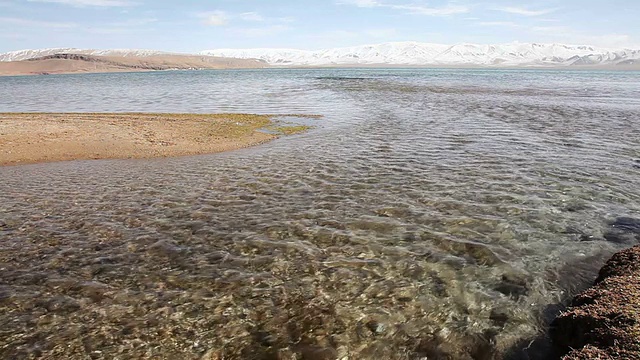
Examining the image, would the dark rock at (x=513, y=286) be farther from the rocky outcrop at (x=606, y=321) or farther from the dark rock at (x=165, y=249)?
the dark rock at (x=165, y=249)

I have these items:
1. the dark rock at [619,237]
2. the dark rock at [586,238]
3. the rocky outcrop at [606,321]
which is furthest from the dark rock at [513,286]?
the dark rock at [619,237]

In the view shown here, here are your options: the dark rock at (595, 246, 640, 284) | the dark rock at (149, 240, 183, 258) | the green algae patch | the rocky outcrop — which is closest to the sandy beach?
the green algae patch

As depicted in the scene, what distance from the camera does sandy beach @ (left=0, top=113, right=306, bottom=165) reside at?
18.1 m

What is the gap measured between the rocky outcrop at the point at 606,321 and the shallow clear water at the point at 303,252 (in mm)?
540

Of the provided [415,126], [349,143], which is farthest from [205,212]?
[415,126]

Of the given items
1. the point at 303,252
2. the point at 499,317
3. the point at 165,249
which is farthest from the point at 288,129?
the point at 499,317

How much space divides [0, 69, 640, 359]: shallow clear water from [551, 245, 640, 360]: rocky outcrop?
540 millimetres

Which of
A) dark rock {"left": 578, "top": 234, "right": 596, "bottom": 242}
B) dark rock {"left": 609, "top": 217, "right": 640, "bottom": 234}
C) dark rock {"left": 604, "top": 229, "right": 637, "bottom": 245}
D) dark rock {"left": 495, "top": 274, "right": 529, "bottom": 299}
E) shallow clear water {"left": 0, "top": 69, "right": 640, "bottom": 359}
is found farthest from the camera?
dark rock {"left": 609, "top": 217, "right": 640, "bottom": 234}

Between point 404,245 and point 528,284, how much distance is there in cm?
242

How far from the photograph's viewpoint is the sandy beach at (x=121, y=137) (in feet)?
59.4

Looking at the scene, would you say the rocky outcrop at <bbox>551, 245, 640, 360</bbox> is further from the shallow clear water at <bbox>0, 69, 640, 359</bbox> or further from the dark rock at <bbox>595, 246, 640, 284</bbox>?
the shallow clear water at <bbox>0, 69, 640, 359</bbox>

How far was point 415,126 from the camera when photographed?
2469 centimetres

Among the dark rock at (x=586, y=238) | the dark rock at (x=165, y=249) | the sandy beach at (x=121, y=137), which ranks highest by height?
the sandy beach at (x=121, y=137)

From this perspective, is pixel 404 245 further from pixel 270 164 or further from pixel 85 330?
pixel 270 164
